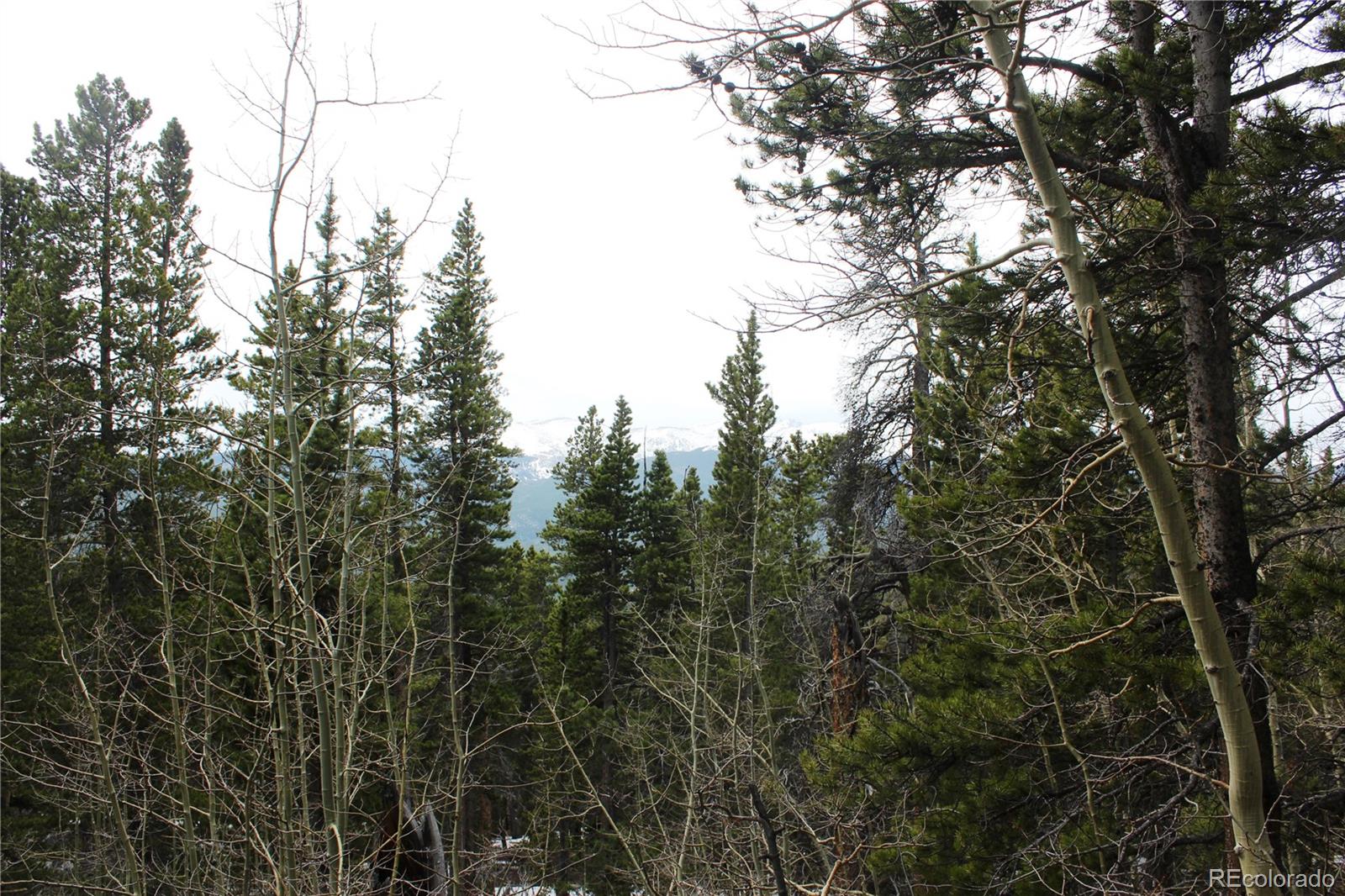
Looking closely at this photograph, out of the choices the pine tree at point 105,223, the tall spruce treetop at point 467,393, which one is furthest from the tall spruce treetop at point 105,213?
the tall spruce treetop at point 467,393

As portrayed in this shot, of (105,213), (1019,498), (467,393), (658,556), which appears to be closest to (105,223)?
(105,213)

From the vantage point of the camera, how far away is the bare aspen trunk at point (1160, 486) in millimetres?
1966

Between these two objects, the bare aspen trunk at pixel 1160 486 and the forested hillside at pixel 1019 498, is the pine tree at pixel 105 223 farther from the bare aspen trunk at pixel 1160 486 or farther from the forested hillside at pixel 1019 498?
the bare aspen trunk at pixel 1160 486

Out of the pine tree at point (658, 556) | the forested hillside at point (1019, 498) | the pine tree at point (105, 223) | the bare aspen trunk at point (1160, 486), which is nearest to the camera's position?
the bare aspen trunk at point (1160, 486)

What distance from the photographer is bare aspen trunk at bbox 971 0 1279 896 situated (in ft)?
6.45

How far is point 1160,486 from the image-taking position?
1.98m

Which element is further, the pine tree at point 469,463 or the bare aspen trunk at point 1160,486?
the pine tree at point 469,463

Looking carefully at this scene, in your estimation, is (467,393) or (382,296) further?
(467,393)

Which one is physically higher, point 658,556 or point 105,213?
point 105,213

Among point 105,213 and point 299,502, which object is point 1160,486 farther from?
point 105,213

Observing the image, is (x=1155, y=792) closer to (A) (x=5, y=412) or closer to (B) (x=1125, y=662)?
(B) (x=1125, y=662)

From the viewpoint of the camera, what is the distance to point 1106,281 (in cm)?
424

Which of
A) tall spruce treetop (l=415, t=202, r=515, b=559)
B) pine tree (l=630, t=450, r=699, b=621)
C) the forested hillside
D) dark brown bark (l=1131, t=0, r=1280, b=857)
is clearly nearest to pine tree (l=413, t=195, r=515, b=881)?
tall spruce treetop (l=415, t=202, r=515, b=559)

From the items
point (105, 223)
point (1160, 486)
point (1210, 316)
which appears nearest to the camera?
point (1160, 486)
